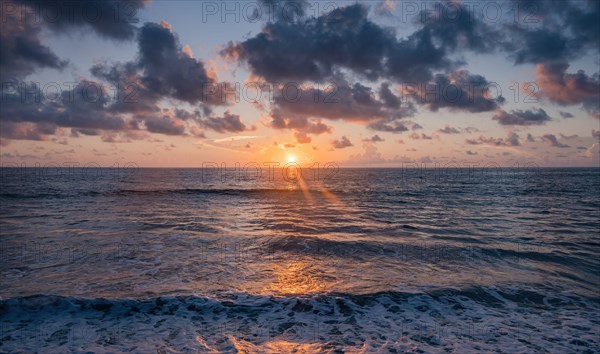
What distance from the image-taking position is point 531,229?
71.4ft

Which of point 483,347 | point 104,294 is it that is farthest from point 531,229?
point 104,294

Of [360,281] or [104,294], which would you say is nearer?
[104,294]

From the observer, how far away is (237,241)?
17266 millimetres

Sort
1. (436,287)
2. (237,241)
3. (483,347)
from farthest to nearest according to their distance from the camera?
(237,241)
(436,287)
(483,347)

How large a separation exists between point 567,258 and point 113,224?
2570 cm

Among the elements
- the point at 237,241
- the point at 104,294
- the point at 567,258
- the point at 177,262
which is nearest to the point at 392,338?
the point at 104,294

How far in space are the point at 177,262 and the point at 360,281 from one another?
7.26 metres

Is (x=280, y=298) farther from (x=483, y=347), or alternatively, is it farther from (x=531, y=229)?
(x=531, y=229)

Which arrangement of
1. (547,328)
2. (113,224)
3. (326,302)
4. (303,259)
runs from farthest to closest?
(113,224) < (303,259) < (326,302) < (547,328)

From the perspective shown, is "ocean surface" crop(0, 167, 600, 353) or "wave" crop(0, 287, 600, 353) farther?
"ocean surface" crop(0, 167, 600, 353)

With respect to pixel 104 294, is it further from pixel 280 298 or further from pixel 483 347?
pixel 483 347

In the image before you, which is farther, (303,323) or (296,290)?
(296,290)

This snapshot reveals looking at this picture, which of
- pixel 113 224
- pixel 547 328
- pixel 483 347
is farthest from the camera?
pixel 113 224

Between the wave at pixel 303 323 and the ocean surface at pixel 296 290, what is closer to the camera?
the wave at pixel 303 323
